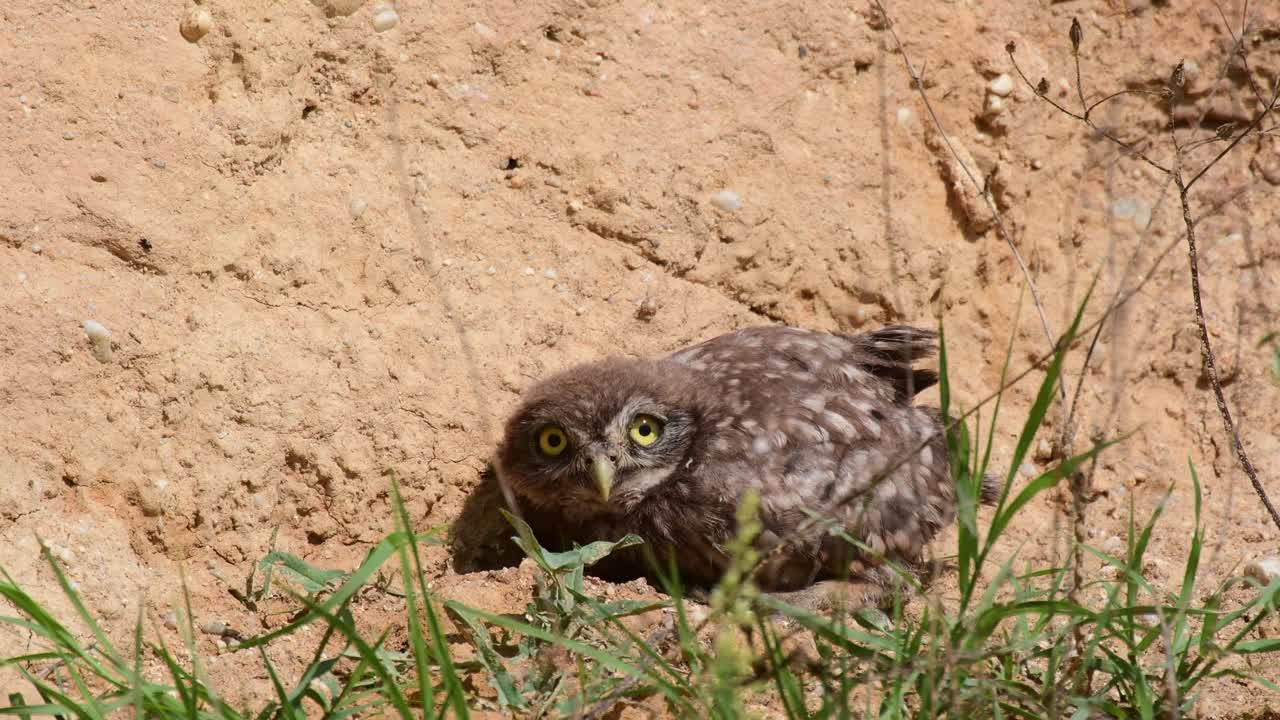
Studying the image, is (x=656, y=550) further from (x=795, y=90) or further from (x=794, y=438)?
(x=795, y=90)

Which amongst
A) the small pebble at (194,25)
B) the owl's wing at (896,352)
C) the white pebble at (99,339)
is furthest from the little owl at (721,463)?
the small pebble at (194,25)

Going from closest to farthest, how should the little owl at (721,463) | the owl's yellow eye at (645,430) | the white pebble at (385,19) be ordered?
the little owl at (721,463), the owl's yellow eye at (645,430), the white pebble at (385,19)

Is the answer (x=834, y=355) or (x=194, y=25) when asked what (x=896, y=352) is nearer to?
(x=834, y=355)

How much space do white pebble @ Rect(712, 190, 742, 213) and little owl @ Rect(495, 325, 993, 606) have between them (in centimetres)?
63

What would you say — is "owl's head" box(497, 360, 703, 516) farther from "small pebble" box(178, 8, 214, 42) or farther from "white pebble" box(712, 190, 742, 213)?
"small pebble" box(178, 8, 214, 42)

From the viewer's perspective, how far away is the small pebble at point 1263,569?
12.3 feet

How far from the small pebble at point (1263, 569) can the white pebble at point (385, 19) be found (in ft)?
10.6

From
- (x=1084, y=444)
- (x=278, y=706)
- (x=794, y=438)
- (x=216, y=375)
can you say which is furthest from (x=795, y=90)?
(x=278, y=706)

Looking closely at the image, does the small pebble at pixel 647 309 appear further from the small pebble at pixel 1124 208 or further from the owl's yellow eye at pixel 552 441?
the small pebble at pixel 1124 208

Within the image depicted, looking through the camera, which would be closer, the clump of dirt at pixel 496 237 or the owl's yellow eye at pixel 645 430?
the clump of dirt at pixel 496 237

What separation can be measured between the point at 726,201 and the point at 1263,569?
2.12 meters

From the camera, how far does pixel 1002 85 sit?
479 cm

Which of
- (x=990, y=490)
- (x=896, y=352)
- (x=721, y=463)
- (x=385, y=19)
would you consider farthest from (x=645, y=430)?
(x=385, y=19)

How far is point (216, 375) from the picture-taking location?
11.2 feet
